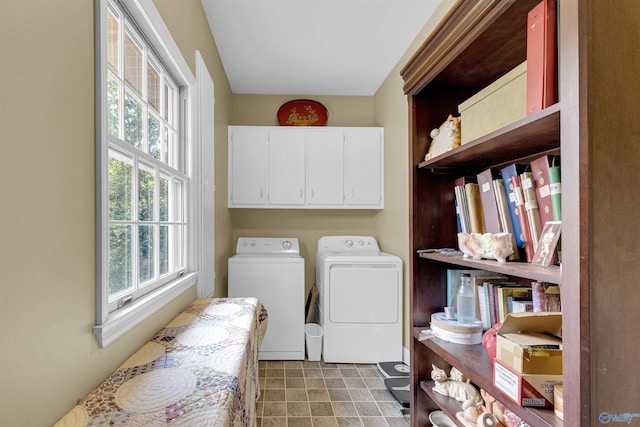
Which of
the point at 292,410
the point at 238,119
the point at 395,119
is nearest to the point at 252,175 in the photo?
the point at 238,119

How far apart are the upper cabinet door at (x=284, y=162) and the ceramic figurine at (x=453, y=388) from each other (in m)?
2.31

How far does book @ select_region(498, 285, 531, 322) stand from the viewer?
1178 mm

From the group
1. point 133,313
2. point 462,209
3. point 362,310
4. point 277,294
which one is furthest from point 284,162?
point 133,313

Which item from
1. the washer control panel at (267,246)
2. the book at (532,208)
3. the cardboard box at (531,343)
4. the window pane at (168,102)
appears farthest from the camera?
the washer control panel at (267,246)

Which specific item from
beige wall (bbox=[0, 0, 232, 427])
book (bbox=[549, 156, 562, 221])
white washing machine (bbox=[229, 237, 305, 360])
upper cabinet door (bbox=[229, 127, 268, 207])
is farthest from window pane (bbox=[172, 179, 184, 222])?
book (bbox=[549, 156, 562, 221])

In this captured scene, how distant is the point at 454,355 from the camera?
1.16 m

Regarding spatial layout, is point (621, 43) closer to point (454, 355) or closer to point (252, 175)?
point (454, 355)

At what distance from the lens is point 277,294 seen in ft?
9.41

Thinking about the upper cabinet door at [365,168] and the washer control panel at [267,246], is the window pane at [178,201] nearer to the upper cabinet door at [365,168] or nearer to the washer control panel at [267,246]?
the washer control panel at [267,246]

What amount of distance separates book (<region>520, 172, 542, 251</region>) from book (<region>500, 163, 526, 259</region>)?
50mm

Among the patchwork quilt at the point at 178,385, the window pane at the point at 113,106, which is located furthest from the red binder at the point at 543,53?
the window pane at the point at 113,106

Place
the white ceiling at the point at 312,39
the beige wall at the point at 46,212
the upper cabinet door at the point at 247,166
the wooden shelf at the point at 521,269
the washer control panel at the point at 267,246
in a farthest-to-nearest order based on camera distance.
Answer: the washer control panel at the point at 267,246
the upper cabinet door at the point at 247,166
the white ceiling at the point at 312,39
the wooden shelf at the point at 521,269
the beige wall at the point at 46,212

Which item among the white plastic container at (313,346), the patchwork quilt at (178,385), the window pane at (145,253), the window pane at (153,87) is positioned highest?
the window pane at (153,87)

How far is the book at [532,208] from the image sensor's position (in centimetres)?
99
